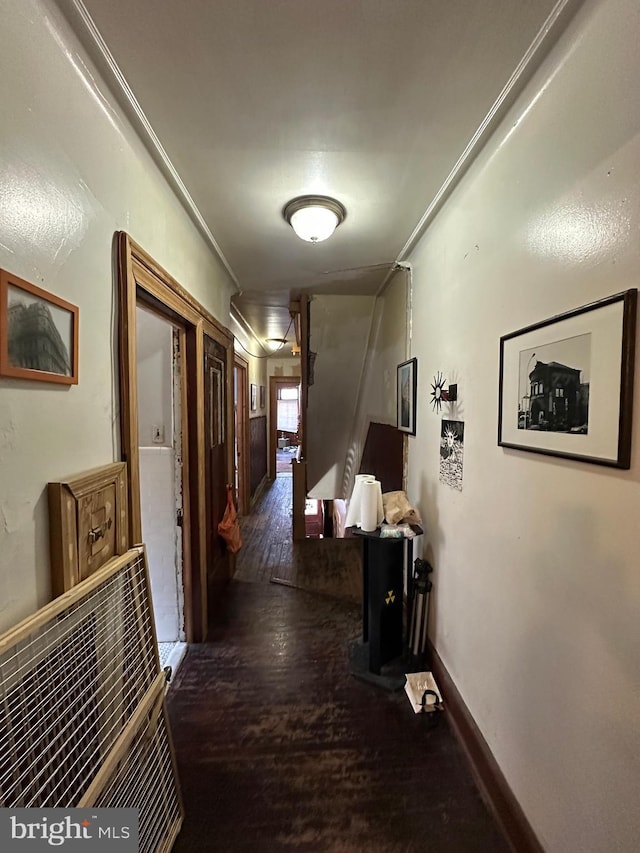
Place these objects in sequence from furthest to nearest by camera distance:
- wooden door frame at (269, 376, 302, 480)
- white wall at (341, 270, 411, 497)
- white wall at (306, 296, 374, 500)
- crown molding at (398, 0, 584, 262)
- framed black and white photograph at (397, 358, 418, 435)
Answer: wooden door frame at (269, 376, 302, 480), white wall at (306, 296, 374, 500), white wall at (341, 270, 411, 497), framed black and white photograph at (397, 358, 418, 435), crown molding at (398, 0, 584, 262)

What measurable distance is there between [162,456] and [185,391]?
41cm

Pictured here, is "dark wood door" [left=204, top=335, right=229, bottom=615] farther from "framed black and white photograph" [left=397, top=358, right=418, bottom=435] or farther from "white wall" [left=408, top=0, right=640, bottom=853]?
"white wall" [left=408, top=0, right=640, bottom=853]

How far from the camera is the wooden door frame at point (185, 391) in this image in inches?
46.8

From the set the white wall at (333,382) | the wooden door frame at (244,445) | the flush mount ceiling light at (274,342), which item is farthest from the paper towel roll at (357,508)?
the flush mount ceiling light at (274,342)

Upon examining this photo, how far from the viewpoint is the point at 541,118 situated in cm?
103

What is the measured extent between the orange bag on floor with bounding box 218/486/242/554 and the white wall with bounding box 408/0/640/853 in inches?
65.8

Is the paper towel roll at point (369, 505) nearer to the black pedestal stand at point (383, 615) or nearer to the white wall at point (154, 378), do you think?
the black pedestal stand at point (383, 615)

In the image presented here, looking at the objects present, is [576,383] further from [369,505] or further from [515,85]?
[369,505]

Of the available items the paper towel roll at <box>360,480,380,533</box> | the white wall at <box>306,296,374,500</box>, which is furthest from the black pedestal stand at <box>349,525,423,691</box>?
the white wall at <box>306,296,374,500</box>

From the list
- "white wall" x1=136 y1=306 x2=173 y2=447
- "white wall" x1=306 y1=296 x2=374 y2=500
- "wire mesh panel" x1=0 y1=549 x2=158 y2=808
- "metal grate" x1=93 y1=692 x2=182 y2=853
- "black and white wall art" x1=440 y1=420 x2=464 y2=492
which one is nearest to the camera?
"wire mesh panel" x1=0 y1=549 x2=158 y2=808

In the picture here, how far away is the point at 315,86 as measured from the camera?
107 centimetres

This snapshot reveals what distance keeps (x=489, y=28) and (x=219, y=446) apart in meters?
2.38

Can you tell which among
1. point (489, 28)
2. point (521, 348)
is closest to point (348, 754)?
point (521, 348)

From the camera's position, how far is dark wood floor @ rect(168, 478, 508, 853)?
1203mm
